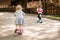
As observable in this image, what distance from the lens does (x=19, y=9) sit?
11.8 meters

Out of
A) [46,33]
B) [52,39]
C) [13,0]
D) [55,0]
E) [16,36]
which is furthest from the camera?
[13,0]

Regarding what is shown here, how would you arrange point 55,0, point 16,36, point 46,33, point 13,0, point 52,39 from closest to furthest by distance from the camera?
point 52,39 → point 16,36 → point 46,33 → point 55,0 → point 13,0

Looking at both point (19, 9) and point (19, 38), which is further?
point (19, 9)

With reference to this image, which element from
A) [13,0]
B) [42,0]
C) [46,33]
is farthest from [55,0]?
[46,33]

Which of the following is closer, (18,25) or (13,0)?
(18,25)

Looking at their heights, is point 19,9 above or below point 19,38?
above

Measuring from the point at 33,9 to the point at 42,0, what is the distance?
1.64 meters

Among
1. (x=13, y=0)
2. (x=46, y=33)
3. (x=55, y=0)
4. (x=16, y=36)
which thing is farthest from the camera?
(x=13, y=0)

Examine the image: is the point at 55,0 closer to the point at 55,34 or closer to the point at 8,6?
the point at 8,6

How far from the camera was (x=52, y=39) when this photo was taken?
10469 mm

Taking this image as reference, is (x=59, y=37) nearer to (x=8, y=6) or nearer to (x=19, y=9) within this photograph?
(x=19, y=9)

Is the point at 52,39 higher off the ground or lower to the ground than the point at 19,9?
lower

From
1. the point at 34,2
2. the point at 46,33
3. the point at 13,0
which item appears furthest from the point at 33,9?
the point at 46,33

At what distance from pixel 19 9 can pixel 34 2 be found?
17.9 m
